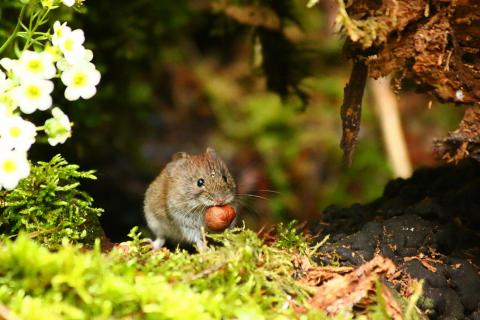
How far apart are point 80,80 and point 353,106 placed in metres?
1.36

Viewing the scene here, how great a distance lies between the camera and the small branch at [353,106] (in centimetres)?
343

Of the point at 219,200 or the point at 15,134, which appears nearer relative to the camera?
the point at 15,134

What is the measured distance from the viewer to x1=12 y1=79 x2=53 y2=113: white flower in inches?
109

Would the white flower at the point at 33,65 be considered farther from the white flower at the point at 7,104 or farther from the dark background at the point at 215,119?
the dark background at the point at 215,119

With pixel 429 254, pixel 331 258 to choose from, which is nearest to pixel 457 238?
pixel 429 254

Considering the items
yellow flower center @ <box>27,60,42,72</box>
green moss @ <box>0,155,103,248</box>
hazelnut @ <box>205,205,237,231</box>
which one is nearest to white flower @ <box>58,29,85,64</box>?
yellow flower center @ <box>27,60,42,72</box>

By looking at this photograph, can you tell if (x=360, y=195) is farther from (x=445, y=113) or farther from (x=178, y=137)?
(x=178, y=137)

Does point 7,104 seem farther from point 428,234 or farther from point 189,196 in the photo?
point 428,234

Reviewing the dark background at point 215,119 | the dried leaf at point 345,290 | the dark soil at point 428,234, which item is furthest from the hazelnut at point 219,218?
the dark background at point 215,119

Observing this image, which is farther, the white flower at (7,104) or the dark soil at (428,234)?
the dark soil at (428,234)

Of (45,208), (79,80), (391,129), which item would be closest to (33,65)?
(79,80)

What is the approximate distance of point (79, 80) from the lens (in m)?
2.94

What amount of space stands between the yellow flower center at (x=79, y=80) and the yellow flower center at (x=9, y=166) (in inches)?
18.4

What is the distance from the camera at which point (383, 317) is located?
263 cm
